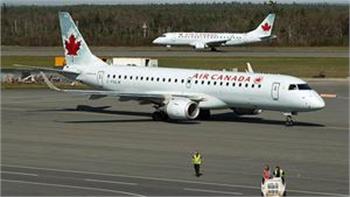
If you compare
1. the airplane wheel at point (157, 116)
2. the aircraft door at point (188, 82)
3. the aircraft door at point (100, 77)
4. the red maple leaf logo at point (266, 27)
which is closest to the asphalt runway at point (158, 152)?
the airplane wheel at point (157, 116)

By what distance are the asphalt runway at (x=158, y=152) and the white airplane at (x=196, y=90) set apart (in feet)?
3.38

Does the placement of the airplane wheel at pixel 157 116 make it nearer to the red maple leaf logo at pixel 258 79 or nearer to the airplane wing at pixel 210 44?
the red maple leaf logo at pixel 258 79

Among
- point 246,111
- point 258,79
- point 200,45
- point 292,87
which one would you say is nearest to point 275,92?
point 292,87

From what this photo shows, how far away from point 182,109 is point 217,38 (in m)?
93.7

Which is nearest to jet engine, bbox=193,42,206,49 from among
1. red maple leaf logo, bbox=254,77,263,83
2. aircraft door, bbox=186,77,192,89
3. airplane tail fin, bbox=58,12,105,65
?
airplane tail fin, bbox=58,12,105,65

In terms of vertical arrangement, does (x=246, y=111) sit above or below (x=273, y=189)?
above

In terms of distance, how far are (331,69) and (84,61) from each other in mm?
47031

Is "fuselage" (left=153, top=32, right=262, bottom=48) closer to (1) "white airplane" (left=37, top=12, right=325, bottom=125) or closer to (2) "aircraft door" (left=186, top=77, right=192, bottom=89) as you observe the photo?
(1) "white airplane" (left=37, top=12, right=325, bottom=125)

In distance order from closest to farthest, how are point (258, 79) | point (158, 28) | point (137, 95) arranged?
point (258, 79) < point (137, 95) < point (158, 28)

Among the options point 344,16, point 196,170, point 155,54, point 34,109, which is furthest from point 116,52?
point 196,170

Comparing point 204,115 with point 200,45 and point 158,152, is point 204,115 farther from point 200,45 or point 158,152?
point 200,45

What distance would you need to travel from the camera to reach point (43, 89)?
81.1 m

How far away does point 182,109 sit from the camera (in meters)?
54.8

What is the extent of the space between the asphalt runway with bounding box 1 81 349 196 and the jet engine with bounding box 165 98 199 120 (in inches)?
21.6
